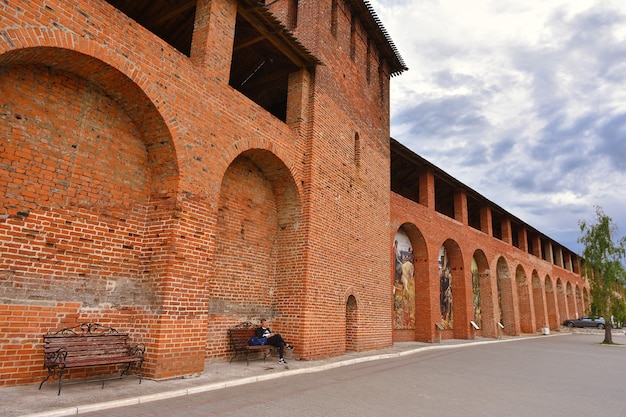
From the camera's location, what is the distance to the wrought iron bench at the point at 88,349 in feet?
16.6

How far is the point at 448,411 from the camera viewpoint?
5.21 metres

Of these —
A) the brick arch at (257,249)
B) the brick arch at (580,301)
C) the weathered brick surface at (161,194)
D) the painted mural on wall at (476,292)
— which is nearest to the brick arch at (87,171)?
the weathered brick surface at (161,194)

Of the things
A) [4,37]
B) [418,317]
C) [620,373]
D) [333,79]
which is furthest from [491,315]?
[4,37]

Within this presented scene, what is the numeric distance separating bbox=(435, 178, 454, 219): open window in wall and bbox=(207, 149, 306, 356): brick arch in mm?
13513

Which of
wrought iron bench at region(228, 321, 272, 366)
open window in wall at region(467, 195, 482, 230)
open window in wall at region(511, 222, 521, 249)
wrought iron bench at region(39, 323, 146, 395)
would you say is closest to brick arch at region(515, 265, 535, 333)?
open window in wall at region(511, 222, 521, 249)

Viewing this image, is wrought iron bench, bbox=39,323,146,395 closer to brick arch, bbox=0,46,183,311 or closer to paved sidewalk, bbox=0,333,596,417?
paved sidewalk, bbox=0,333,596,417

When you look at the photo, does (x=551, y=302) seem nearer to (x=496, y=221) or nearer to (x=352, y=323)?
(x=496, y=221)

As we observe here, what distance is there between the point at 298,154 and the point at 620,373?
31.2ft

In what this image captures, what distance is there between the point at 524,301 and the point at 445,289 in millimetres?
11243

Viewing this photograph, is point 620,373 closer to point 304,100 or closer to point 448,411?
point 448,411

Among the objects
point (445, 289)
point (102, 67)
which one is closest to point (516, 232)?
point (445, 289)

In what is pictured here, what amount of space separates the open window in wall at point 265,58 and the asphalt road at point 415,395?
747 centimetres

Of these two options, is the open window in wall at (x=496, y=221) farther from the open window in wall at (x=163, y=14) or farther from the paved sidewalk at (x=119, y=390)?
the paved sidewalk at (x=119, y=390)

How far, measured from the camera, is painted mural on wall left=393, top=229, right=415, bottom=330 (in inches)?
619
